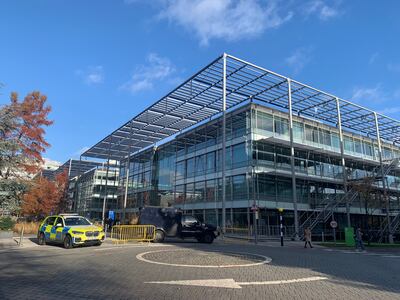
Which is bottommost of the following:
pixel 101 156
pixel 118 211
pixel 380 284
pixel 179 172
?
pixel 380 284

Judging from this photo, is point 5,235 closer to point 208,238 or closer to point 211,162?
point 208,238

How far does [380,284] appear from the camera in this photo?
29.3 ft

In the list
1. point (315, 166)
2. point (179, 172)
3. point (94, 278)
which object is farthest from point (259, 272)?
point (179, 172)

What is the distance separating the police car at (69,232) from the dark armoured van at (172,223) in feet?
15.1

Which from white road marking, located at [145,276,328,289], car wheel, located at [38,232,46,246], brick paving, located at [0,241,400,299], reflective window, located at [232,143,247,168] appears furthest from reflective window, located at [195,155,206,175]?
white road marking, located at [145,276,328,289]

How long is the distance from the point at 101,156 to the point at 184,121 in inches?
983

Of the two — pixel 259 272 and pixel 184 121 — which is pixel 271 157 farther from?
pixel 259 272

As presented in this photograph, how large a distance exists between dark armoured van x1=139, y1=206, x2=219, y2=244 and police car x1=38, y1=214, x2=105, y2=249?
4.59m

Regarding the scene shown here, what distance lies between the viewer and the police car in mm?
17734

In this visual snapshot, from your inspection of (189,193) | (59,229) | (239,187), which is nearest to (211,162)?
(189,193)

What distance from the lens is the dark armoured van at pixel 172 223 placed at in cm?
2306

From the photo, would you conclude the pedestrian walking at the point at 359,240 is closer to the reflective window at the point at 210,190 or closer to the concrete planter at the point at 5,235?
the reflective window at the point at 210,190

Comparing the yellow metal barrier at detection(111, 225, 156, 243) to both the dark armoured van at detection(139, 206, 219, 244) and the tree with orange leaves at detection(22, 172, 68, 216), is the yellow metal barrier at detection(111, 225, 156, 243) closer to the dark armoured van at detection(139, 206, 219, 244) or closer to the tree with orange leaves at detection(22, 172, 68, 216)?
the dark armoured van at detection(139, 206, 219, 244)

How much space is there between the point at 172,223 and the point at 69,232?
290 inches
